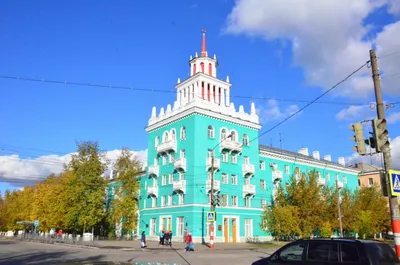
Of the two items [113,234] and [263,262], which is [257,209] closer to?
[113,234]

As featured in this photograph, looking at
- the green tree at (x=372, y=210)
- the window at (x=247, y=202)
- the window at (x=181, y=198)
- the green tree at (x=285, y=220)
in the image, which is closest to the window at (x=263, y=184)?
the window at (x=247, y=202)

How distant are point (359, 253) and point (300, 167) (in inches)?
2084

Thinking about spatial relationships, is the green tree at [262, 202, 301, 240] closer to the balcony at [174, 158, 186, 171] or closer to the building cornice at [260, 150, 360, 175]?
the building cornice at [260, 150, 360, 175]

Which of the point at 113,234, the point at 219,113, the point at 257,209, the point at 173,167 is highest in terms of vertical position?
the point at 219,113

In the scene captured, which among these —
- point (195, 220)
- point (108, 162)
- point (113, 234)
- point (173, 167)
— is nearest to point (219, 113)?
point (173, 167)

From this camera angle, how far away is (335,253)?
916cm

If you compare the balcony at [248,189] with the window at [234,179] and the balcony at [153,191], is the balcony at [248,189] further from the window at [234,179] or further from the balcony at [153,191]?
the balcony at [153,191]

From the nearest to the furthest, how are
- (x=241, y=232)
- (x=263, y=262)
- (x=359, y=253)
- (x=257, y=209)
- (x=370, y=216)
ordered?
(x=359, y=253), (x=263, y=262), (x=241, y=232), (x=257, y=209), (x=370, y=216)

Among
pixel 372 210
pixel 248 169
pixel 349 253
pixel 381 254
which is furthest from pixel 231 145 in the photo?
pixel 381 254

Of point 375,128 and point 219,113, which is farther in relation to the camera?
point 219,113

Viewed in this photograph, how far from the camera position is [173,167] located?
47469 mm

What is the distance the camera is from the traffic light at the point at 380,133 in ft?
35.1

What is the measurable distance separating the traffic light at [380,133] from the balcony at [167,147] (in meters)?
37.4

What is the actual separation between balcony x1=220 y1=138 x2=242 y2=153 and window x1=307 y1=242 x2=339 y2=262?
1434 inches
